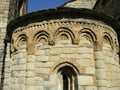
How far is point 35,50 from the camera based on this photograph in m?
7.25

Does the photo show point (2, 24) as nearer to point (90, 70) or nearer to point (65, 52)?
point (65, 52)

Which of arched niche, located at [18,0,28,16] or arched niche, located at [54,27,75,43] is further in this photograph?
arched niche, located at [18,0,28,16]

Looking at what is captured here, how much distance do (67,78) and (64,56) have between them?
0.67 metres

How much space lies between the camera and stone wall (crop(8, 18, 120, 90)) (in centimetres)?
685

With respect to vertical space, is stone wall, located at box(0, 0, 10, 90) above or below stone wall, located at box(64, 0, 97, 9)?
below

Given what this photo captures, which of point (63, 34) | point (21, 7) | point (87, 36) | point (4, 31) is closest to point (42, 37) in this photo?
point (63, 34)

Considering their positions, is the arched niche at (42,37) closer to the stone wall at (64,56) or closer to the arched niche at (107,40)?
the stone wall at (64,56)

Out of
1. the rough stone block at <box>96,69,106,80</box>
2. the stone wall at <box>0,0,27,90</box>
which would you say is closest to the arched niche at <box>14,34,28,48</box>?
the stone wall at <box>0,0,27,90</box>

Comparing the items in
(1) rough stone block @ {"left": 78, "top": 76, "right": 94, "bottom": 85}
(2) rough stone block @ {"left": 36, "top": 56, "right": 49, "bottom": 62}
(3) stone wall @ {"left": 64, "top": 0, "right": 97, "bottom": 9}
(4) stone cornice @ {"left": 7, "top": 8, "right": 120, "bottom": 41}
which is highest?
(3) stone wall @ {"left": 64, "top": 0, "right": 97, "bottom": 9}

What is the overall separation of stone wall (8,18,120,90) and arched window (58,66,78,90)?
0.05 metres

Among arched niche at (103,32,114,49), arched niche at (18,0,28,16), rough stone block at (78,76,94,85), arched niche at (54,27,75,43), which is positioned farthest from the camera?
arched niche at (18,0,28,16)

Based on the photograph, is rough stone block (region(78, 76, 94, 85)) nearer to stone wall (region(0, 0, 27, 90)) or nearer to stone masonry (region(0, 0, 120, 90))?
stone masonry (region(0, 0, 120, 90))

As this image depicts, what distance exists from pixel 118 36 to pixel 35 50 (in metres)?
3.10

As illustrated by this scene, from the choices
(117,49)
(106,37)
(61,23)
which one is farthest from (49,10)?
(117,49)
